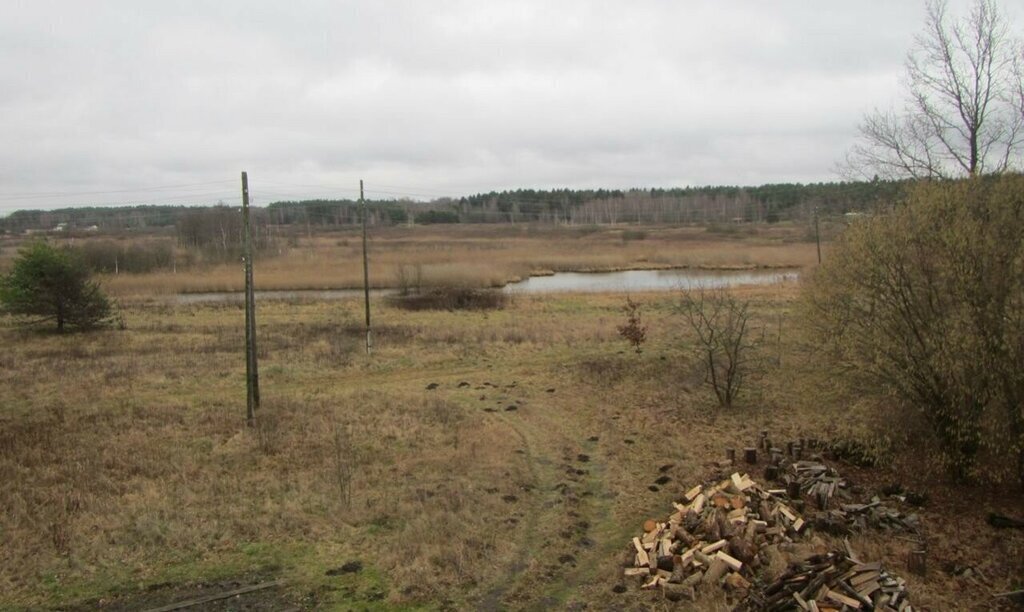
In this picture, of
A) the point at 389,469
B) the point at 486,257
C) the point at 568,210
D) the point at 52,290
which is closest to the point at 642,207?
the point at 568,210

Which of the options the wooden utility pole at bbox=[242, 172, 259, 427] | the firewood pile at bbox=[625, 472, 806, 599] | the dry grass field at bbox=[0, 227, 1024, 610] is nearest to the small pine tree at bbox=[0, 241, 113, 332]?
the dry grass field at bbox=[0, 227, 1024, 610]

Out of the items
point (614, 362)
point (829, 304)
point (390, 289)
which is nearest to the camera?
point (829, 304)

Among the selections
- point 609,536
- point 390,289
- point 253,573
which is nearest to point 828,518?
point 609,536

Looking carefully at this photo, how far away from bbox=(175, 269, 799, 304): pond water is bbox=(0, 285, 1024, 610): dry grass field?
67.4 ft

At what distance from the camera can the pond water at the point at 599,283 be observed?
42469 mm

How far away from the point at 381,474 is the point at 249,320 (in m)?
4.74

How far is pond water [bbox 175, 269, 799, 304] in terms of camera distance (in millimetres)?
42469

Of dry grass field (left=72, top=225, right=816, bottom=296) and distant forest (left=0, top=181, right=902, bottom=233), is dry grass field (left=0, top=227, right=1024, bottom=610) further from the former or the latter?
distant forest (left=0, top=181, right=902, bottom=233)

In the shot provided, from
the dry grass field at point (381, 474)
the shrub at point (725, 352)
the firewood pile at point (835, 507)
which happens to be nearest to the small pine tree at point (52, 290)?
the dry grass field at point (381, 474)

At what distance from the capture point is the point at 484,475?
11.3 metres

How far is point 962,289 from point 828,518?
356 centimetres

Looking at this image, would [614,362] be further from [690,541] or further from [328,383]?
[690,541]

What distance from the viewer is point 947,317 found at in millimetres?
9312

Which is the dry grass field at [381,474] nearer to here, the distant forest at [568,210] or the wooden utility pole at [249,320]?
the wooden utility pole at [249,320]
